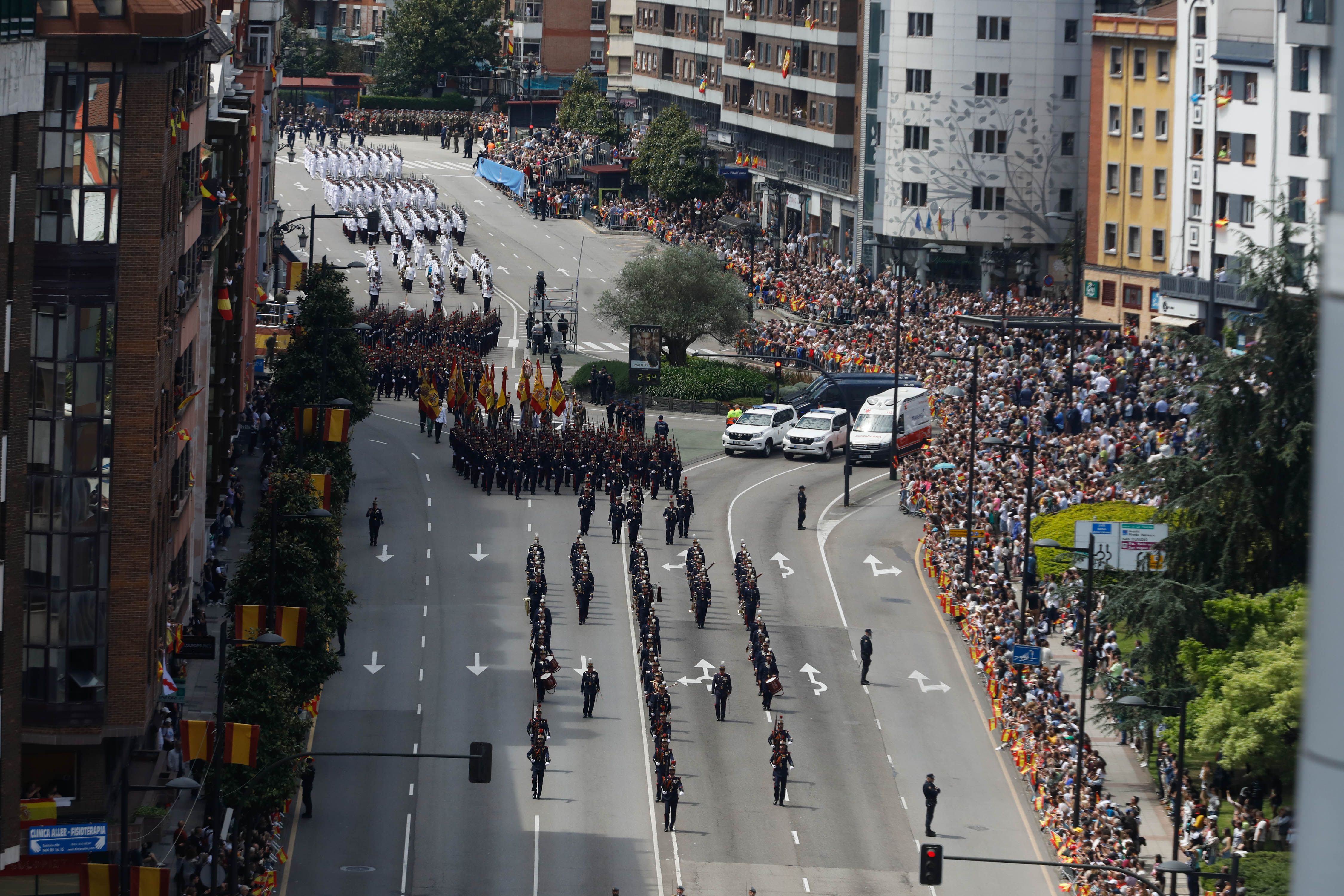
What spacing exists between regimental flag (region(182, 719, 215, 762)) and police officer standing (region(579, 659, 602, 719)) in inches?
497

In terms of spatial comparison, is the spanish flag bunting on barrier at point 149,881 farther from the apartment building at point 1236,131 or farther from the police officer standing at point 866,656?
the apartment building at point 1236,131

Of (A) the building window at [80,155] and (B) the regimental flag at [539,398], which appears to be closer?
(A) the building window at [80,155]

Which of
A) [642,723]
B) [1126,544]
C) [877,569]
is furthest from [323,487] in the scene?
[1126,544]

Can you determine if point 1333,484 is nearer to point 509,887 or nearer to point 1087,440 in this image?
point 509,887

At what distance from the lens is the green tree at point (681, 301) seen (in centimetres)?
8269

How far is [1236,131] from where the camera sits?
261 feet

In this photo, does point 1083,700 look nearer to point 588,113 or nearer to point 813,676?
point 813,676

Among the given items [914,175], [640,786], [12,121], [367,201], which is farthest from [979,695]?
[367,201]

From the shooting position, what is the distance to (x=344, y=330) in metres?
61.1

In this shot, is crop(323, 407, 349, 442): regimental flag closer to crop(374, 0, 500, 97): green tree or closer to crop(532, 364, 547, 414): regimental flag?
crop(532, 364, 547, 414): regimental flag

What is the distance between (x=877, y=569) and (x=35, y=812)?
30004 mm

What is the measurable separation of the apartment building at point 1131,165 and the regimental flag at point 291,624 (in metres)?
54.5

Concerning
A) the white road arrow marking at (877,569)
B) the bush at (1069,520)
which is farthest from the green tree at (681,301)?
the bush at (1069,520)

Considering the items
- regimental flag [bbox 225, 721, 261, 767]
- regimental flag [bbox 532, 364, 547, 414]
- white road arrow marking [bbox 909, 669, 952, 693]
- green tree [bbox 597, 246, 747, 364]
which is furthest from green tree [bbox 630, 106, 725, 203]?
regimental flag [bbox 225, 721, 261, 767]
